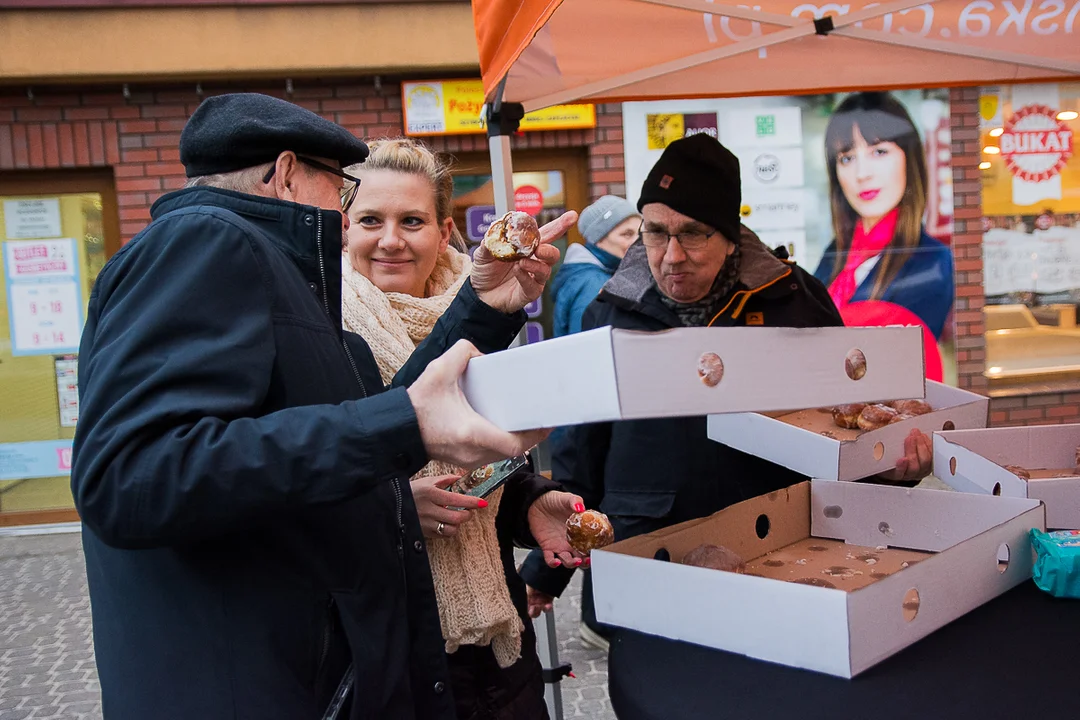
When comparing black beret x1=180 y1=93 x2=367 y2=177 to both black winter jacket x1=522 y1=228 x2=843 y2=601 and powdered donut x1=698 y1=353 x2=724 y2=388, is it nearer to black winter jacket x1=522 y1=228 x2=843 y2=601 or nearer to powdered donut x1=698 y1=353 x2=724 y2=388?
powdered donut x1=698 y1=353 x2=724 y2=388

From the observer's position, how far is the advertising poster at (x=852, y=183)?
7.12 m

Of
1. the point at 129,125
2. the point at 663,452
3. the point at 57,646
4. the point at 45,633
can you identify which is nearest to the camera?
the point at 663,452

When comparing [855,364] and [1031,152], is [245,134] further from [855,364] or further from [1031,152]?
[1031,152]

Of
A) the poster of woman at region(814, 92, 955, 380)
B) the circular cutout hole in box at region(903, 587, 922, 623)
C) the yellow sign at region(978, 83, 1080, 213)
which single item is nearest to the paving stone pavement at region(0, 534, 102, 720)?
the circular cutout hole in box at region(903, 587, 922, 623)

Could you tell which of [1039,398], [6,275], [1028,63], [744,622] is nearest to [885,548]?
[744,622]

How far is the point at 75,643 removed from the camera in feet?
16.5

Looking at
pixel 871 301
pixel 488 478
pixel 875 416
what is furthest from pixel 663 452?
pixel 871 301

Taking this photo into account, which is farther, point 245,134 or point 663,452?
point 663,452

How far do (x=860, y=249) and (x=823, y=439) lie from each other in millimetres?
5632

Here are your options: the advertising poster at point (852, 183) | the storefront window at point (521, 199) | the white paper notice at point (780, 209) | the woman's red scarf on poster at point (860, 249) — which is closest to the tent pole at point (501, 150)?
the storefront window at point (521, 199)

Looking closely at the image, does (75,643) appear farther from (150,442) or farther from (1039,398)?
(1039,398)

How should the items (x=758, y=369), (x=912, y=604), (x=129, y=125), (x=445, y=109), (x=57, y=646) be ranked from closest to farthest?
(x=758, y=369) < (x=912, y=604) < (x=57, y=646) < (x=129, y=125) < (x=445, y=109)

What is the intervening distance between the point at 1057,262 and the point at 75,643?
7.61m

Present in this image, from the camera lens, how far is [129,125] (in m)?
6.72
